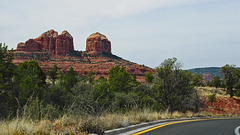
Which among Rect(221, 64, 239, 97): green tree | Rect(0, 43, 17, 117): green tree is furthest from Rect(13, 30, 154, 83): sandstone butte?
Rect(0, 43, 17, 117): green tree

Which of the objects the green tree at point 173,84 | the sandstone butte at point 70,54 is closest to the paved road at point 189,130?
the green tree at point 173,84

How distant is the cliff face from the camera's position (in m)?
164

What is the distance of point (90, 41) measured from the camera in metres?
197

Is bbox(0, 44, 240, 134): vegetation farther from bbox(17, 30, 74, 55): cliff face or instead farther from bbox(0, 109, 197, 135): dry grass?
bbox(17, 30, 74, 55): cliff face

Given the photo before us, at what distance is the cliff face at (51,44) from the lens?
164250mm

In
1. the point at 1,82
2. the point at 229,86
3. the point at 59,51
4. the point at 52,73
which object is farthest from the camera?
the point at 59,51

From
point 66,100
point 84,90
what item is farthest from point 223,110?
point 66,100

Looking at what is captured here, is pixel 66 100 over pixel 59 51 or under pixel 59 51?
under

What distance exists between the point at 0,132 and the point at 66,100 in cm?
2884

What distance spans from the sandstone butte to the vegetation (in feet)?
267

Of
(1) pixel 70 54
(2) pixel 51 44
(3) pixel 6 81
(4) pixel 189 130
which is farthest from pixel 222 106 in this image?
(2) pixel 51 44

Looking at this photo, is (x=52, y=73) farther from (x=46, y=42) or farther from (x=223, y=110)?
(x=46, y=42)

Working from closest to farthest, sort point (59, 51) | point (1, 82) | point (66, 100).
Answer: point (1, 82) < point (66, 100) < point (59, 51)

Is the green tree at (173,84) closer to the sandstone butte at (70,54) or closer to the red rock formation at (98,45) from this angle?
the sandstone butte at (70,54)
